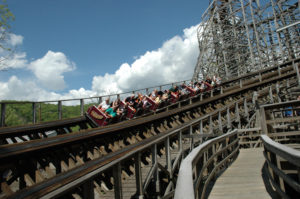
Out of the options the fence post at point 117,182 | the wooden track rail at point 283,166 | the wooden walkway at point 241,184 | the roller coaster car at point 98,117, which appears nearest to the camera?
the wooden track rail at point 283,166

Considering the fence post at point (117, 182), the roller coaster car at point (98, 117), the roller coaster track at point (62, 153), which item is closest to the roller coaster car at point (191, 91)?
the roller coaster track at point (62, 153)

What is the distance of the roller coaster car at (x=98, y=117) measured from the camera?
29.0 ft

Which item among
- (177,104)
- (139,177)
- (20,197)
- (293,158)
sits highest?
(177,104)

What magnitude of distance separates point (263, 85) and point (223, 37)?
1654cm

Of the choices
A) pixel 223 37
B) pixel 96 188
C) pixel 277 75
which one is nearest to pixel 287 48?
pixel 223 37

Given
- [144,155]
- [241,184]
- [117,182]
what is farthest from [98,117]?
[117,182]

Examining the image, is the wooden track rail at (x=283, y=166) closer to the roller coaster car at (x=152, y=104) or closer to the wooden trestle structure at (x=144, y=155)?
the wooden trestle structure at (x=144, y=155)

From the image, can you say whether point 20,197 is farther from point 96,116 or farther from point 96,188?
point 96,116

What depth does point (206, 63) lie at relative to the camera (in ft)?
110

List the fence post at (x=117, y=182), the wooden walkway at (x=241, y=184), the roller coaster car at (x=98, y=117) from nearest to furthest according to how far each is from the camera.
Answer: the fence post at (x=117, y=182)
the wooden walkway at (x=241, y=184)
the roller coaster car at (x=98, y=117)

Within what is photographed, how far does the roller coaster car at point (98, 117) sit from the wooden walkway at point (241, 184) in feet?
16.2

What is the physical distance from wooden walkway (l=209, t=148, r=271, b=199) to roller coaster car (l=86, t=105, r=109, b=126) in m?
4.93

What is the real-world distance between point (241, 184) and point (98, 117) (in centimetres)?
603

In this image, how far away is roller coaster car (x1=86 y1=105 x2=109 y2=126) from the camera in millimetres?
8844
